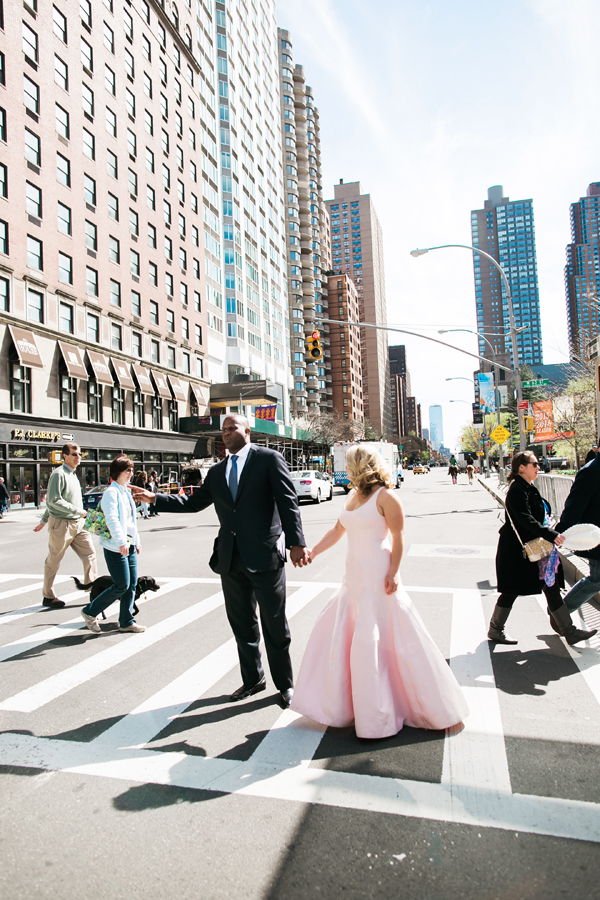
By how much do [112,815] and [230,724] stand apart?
3.74ft

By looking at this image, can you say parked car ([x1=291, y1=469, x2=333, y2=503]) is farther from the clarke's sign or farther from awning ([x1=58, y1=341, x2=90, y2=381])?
awning ([x1=58, y1=341, x2=90, y2=381])

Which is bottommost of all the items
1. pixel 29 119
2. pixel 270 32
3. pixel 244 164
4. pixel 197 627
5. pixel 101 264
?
pixel 197 627

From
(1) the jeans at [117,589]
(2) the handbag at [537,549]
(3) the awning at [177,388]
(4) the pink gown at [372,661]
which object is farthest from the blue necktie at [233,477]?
(3) the awning at [177,388]

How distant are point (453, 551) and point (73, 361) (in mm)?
27248

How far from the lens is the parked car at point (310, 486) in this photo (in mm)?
27422

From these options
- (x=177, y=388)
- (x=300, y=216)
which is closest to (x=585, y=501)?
(x=177, y=388)

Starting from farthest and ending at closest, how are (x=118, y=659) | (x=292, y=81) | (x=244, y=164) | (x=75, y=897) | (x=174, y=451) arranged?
(x=292, y=81), (x=244, y=164), (x=174, y=451), (x=118, y=659), (x=75, y=897)

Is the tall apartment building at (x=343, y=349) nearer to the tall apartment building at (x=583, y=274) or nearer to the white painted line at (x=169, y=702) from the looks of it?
the tall apartment building at (x=583, y=274)

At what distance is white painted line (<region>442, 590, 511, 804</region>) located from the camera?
3082mm

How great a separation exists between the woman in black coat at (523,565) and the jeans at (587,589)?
149mm

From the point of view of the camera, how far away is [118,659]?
18.0 ft

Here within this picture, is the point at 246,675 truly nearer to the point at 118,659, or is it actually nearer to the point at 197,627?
the point at 118,659

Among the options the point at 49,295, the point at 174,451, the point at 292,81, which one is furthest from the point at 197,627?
the point at 292,81

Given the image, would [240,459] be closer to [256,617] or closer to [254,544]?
[254,544]
